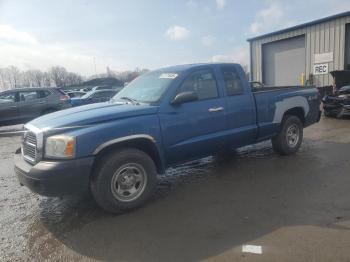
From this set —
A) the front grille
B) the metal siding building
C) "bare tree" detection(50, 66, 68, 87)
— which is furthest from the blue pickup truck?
"bare tree" detection(50, 66, 68, 87)

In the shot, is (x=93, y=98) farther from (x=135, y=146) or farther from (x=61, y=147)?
(x=61, y=147)

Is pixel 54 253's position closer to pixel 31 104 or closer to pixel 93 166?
pixel 93 166

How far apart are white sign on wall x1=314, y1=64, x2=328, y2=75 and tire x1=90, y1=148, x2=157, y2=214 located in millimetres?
16601

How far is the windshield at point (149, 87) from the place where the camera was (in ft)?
15.5

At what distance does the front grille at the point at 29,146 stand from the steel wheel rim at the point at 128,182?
101cm

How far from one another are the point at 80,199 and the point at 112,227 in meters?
1.11

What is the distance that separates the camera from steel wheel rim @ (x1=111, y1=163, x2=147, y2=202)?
404cm

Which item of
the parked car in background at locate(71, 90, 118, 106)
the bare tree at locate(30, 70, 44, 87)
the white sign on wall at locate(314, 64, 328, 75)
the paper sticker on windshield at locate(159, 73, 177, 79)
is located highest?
the bare tree at locate(30, 70, 44, 87)

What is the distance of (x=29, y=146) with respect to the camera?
13.3ft

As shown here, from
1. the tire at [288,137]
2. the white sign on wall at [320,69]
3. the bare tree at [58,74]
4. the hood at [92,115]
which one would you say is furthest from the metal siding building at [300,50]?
the bare tree at [58,74]

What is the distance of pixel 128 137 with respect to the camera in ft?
13.3

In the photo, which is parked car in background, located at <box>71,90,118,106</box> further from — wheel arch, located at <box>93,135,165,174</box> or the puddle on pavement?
wheel arch, located at <box>93,135,165,174</box>

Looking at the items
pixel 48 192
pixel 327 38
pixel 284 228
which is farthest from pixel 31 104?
pixel 327 38

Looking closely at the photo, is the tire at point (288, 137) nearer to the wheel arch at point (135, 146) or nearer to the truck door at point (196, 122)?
the truck door at point (196, 122)
